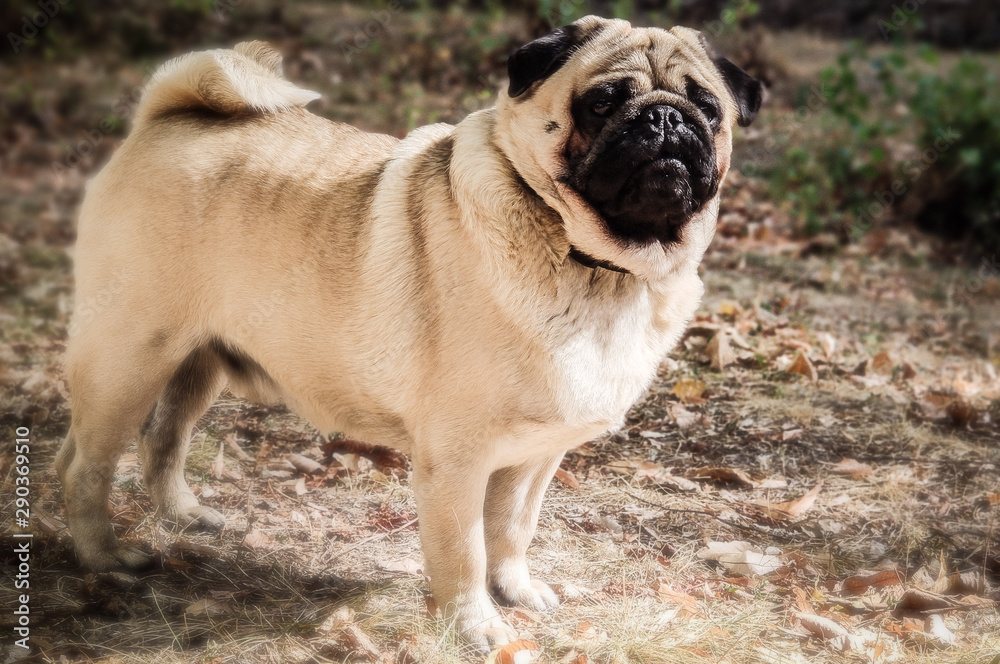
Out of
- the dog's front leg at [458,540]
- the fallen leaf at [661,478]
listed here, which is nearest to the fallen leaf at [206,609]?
the dog's front leg at [458,540]

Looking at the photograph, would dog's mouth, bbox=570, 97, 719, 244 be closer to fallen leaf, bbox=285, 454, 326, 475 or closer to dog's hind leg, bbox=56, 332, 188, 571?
dog's hind leg, bbox=56, 332, 188, 571

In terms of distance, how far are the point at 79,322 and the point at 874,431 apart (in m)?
3.82

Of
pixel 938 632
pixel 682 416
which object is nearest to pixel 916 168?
pixel 682 416

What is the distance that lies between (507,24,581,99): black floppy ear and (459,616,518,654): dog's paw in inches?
64.8

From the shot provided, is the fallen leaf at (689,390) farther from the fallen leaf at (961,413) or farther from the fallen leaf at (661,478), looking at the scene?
the fallen leaf at (961,413)

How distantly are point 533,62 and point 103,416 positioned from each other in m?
1.96

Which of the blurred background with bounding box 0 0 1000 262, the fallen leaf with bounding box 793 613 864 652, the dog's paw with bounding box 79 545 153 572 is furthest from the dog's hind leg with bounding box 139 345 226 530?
the blurred background with bounding box 0 0 1000 262

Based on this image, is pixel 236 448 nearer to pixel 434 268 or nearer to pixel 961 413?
pixel 434 268

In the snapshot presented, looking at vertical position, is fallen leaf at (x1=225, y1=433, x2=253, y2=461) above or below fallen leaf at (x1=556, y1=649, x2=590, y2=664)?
below

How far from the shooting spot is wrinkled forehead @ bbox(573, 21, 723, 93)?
8.35 feet

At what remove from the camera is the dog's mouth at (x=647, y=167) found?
7.98 feet

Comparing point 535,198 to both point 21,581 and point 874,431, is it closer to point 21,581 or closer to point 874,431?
point 21,581

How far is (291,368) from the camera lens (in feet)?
10.0

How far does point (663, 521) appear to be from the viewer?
12.4ft
